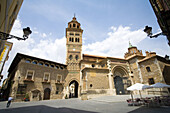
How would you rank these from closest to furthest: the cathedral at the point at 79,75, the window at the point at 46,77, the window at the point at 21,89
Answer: the window at the point at 21,89 < the cathedral at the point at 79,75 < the window at the point at 46,77

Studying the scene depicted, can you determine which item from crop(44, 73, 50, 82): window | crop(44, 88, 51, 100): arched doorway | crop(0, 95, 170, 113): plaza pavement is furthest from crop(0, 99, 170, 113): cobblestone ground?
crop(44, 73, 50, 82): window

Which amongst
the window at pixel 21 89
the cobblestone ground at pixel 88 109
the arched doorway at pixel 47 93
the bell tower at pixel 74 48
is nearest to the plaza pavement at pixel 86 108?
the cobblestone ground at pixel 88 109

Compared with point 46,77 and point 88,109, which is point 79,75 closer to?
point 46,77

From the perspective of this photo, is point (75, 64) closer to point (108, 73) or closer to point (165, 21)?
point (108, 73)

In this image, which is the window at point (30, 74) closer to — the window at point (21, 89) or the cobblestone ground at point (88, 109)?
the window at point (21, 89)

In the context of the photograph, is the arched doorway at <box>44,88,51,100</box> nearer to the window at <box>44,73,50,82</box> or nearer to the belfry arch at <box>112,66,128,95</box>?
the window at <box>44,73,50,82</box>

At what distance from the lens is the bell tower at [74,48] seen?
81.6 feet

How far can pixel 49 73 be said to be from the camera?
2144 cm

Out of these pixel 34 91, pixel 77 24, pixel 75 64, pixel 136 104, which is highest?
pixel 77 24

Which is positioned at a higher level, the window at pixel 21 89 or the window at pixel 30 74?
the window at pixel 30 74

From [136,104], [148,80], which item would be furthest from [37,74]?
[148,80]

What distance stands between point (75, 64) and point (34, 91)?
458 inches

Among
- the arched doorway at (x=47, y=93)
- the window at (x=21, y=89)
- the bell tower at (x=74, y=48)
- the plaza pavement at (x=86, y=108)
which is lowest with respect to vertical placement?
the plaza pavement at (x=86, y=108)

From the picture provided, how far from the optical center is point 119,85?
21.6m
